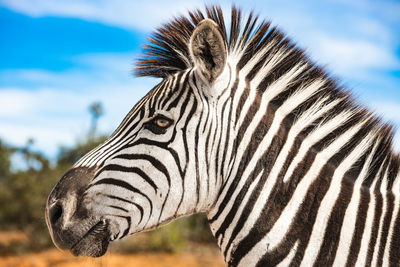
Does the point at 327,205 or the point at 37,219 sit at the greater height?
the point at 327,205

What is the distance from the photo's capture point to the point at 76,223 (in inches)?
93.7

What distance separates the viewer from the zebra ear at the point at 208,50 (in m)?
2.47

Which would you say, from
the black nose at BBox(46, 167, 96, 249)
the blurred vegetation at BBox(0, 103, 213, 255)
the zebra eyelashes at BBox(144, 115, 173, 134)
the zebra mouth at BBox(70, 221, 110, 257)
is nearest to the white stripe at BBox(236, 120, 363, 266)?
the zebra eyelashes at BBox(144, 115, 173, 134)

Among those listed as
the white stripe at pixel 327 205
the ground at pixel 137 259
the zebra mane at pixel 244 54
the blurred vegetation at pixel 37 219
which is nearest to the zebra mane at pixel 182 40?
the zebra mane at pixel 244 54

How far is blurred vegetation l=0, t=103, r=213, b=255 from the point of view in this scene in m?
15.7

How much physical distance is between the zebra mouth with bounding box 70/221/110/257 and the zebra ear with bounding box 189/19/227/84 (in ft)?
4.04

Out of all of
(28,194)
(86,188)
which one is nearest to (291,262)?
(86,188)

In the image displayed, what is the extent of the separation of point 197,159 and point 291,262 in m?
0.88

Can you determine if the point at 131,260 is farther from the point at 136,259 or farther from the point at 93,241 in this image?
the point at 93,241

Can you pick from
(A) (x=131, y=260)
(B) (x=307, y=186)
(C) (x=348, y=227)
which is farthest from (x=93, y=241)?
(A) (x=131, y=260)

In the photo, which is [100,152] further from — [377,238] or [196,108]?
[377,238]

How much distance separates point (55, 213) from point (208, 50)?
1.50 metres

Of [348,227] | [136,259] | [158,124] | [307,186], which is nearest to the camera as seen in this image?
[348,227]

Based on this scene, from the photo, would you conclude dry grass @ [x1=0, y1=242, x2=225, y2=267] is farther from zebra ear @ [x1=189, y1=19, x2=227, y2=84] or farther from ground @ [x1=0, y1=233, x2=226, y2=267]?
zebra ear @ [x1=189, y1=19, x2=227, y2=84]
